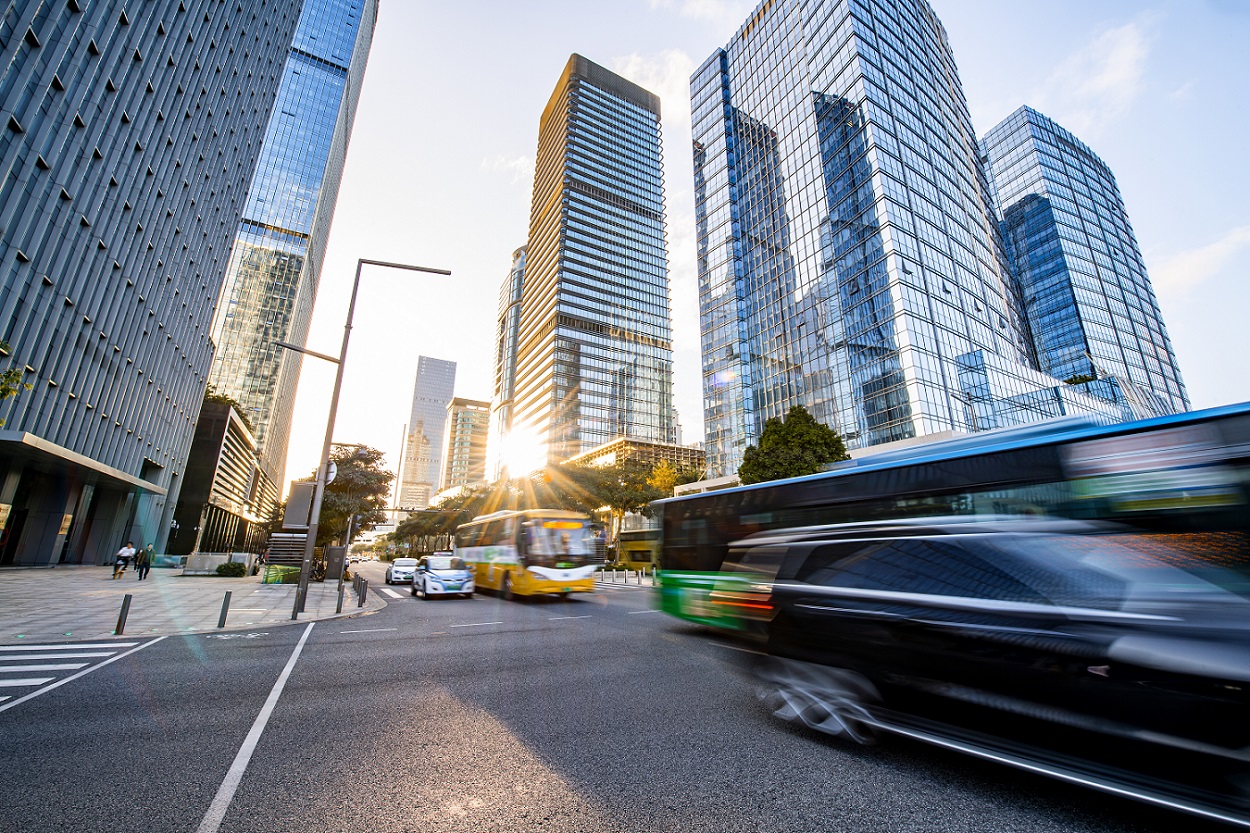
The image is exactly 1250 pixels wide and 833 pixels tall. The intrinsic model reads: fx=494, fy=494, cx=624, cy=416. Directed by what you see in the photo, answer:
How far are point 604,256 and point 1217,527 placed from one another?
402 ft

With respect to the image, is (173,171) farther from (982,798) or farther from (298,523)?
(982,798)

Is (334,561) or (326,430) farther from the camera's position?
(334,561)

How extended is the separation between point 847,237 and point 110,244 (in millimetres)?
65706

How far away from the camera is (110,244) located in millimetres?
27859

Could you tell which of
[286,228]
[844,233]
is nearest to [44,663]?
[844,233]

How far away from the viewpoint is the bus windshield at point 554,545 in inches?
642

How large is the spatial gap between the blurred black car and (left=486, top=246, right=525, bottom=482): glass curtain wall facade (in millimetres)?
133422

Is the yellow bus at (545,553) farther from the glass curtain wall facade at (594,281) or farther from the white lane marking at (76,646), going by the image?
the glass curtain wall facade at (594,281)

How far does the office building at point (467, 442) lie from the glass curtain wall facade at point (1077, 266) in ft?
503

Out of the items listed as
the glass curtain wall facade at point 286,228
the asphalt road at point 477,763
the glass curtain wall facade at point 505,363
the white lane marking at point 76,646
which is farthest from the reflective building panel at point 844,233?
the glass curtain wall facade at point 286,228

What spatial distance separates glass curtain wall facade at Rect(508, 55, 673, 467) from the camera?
353 ft

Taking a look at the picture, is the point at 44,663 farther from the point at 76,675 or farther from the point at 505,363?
the point at 505,363

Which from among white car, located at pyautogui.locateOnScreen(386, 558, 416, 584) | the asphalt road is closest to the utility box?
white car, located at pyautogui.locateOnScreen(386, 558, 416, 584)

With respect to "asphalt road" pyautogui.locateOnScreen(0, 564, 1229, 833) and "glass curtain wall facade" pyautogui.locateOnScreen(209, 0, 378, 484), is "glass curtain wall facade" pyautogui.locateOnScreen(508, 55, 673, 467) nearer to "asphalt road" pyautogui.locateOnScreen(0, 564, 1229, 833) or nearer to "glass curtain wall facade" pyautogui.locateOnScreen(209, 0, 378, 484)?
"glass curtain wall facade" pyautogui.locateOnScreen(209, 0, 378, 484)
